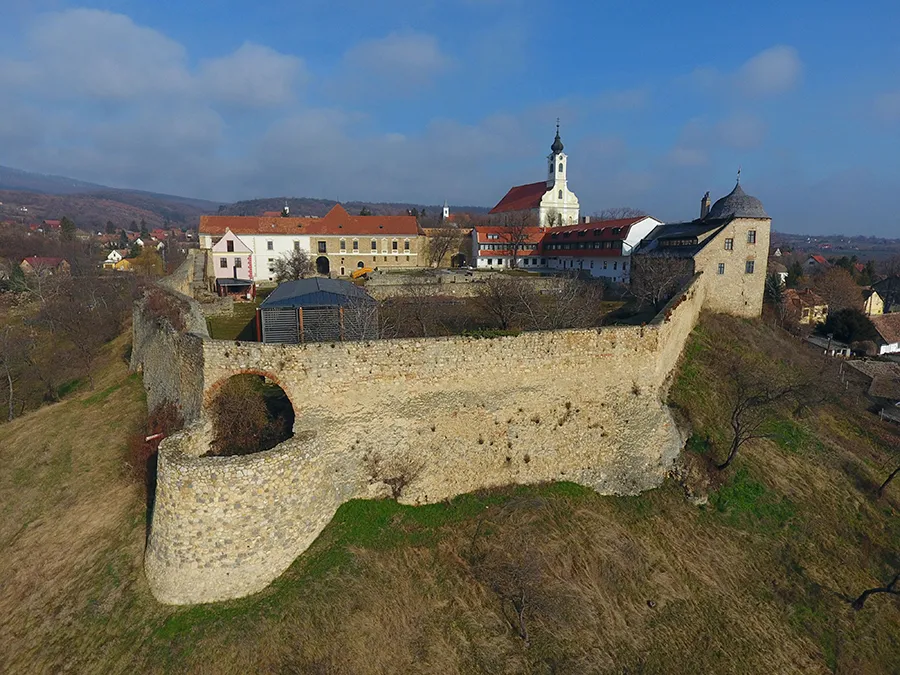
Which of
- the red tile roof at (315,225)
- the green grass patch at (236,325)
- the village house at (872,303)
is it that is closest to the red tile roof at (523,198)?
the red tile roof at (315,225)

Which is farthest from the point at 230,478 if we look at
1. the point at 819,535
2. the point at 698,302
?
the point at 698,302

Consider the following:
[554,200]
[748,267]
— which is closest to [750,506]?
[748,267]

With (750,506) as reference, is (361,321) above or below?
above

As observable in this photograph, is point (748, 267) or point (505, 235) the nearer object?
point (748, 267)

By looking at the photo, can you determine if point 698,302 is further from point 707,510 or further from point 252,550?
point 252,550

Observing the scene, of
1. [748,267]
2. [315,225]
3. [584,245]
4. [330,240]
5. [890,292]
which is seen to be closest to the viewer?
[748,267]

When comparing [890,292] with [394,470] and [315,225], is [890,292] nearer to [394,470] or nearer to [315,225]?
[315,225]
